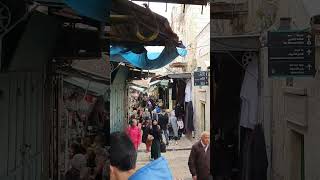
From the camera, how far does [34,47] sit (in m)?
3.40

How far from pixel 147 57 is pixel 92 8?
42cm

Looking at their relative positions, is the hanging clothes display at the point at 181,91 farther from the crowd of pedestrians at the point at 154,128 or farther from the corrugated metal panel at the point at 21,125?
the corrugated metal panel at the point at 21,125

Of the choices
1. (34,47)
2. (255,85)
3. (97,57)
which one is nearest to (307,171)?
(255,85)

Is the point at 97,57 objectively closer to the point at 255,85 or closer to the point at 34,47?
the point at 34,47

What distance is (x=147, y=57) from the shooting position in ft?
9.46

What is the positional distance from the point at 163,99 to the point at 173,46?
13.9 inches

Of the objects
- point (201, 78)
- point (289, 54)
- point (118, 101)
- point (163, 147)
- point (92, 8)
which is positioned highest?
point (92, 8)

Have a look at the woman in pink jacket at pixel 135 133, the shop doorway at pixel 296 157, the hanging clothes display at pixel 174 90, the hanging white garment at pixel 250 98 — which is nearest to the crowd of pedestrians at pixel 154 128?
the woman in pink jacket at pixel 135 133

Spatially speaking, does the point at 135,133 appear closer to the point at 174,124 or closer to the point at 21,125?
the point at 174,124

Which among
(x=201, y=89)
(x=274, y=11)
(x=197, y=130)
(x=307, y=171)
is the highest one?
(x=274, y=11)

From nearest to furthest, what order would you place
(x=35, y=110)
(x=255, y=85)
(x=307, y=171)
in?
(x=307, y=171) → (x=255, y=85) → (x=35, y=110)

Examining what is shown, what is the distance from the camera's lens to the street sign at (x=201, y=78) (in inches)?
110

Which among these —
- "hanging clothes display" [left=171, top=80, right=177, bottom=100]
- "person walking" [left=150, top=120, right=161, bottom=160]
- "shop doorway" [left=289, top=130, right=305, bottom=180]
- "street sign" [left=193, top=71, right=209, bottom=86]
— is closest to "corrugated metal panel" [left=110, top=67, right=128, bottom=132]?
"person walking" [left=150, top=120, right=161, bottom=160]

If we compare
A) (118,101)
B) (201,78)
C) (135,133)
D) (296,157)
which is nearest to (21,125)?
(118,101)
